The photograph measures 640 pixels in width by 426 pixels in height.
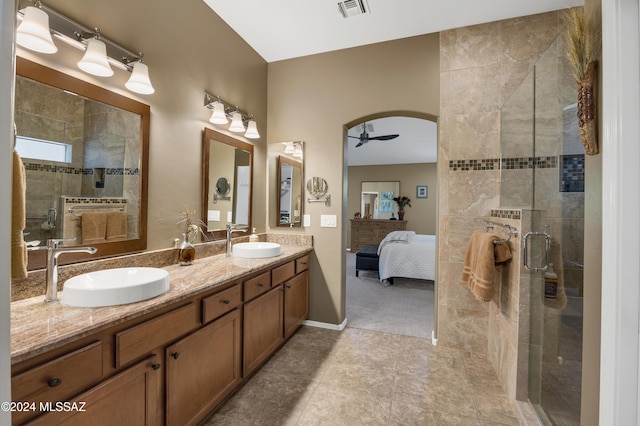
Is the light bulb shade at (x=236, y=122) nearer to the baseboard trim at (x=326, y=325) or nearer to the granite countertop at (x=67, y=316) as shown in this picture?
the granite countertop at (x=67, y=316)

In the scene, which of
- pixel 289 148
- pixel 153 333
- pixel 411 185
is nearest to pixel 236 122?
pixel 289 148

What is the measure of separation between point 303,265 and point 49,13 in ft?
7.86

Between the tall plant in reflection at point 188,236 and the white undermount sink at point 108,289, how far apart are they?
1.50 feet

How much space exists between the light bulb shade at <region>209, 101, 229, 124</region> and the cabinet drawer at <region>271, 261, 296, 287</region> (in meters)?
1.32

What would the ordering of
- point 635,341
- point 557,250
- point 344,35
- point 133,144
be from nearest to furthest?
point 635,341 → point 557,250 → point 133,144 → point 344,35

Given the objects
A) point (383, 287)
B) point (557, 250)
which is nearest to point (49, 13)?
point (557, 250)

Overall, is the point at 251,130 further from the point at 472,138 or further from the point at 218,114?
the point at 472,138

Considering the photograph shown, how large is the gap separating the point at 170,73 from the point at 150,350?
180 centimetres

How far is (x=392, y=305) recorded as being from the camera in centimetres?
372

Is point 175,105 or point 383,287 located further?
point 383,287

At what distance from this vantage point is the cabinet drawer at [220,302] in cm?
154

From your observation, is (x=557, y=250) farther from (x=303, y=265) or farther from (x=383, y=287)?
(x=383, y=287)

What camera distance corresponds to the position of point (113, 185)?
1646 mm

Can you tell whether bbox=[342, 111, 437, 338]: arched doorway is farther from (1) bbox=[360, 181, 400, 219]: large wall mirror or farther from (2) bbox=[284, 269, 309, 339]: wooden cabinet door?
(2) bbox=[284, 269, 309, 339]: wooden cabinet door
